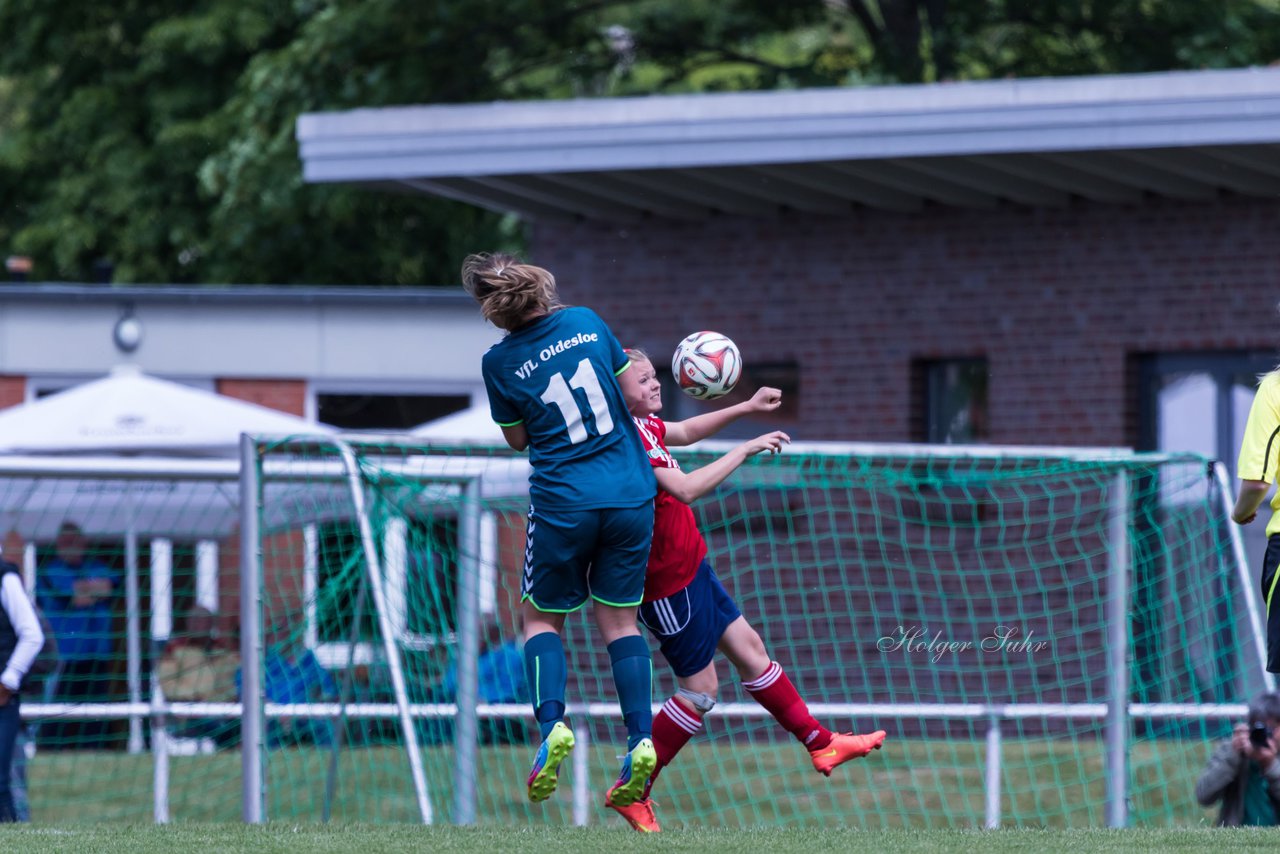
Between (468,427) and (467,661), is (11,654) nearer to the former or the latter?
(467,661)

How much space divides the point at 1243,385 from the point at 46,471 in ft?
25.2

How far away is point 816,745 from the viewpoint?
6.93 m

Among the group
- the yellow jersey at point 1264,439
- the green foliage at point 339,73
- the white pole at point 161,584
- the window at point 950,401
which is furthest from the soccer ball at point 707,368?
the green foliage at point 339,73

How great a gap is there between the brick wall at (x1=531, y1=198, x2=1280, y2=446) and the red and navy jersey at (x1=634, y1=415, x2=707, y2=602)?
7203mm

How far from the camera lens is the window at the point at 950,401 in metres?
14.0

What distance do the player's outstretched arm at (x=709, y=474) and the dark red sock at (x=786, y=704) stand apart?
2.54 feet

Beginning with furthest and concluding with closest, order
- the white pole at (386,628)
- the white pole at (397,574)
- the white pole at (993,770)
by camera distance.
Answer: the white pole at (397,574) → the white pole at (993,770) → the white pole at (386,628)

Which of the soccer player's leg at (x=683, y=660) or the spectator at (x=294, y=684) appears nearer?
the soccer player's leg at (x=683, y=660)

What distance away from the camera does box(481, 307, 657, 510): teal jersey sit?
623 cm

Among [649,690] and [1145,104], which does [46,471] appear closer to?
[649,690]

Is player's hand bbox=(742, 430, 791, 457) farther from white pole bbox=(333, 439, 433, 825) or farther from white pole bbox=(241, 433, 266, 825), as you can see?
white pole bbox=(241, 433, 266, 825)

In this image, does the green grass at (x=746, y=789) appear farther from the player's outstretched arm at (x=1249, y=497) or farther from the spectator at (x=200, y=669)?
the player's outstretched arm at (x=1249, y=497)

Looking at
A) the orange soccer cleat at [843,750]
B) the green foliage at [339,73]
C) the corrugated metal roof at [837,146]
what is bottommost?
the orange soccer cleat at [843,750]

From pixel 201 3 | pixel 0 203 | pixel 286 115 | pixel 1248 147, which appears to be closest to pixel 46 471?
pixel 1248 147
